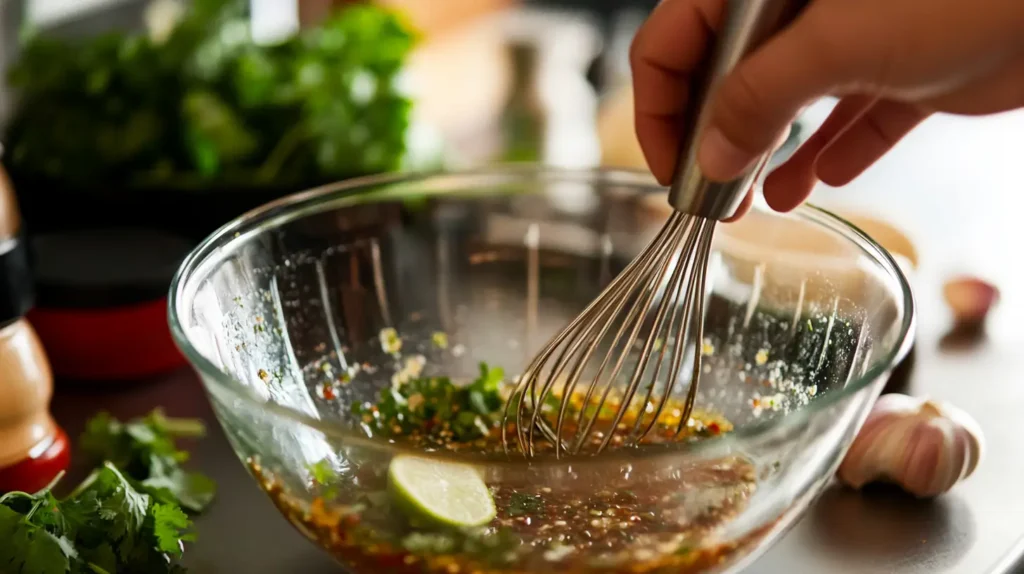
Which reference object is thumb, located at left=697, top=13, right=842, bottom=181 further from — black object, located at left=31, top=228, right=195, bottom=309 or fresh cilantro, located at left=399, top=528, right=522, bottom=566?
black object, located at left=31, top=228, right=195, bottom=309

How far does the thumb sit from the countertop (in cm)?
30

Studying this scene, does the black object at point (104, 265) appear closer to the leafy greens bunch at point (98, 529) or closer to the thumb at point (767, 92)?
the leafy greens bunch at point (98, 529)

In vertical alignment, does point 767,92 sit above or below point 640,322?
above

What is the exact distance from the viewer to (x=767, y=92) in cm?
45

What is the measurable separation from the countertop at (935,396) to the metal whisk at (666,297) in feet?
0.43

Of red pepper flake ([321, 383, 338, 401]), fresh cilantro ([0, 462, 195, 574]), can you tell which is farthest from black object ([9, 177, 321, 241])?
fresh cilantro ([0, 462, 195, 574])

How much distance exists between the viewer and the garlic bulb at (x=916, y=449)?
0.71m

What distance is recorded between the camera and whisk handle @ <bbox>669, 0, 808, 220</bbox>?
19.3 inches

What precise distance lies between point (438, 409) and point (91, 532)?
0.24 metres

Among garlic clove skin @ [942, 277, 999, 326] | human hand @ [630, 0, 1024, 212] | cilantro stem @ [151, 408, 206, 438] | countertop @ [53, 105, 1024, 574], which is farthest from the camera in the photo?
garlic clove skin @ [942, 277, 999, 326]

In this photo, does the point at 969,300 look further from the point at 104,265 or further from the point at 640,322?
the point at 104,265

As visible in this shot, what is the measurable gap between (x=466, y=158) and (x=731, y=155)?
0.87m

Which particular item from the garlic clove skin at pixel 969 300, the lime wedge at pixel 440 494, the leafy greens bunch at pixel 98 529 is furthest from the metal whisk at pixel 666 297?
the garlic clove skin at pixel 969 300

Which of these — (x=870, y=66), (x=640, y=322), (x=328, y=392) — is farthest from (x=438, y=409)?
(x=870, y=66)
